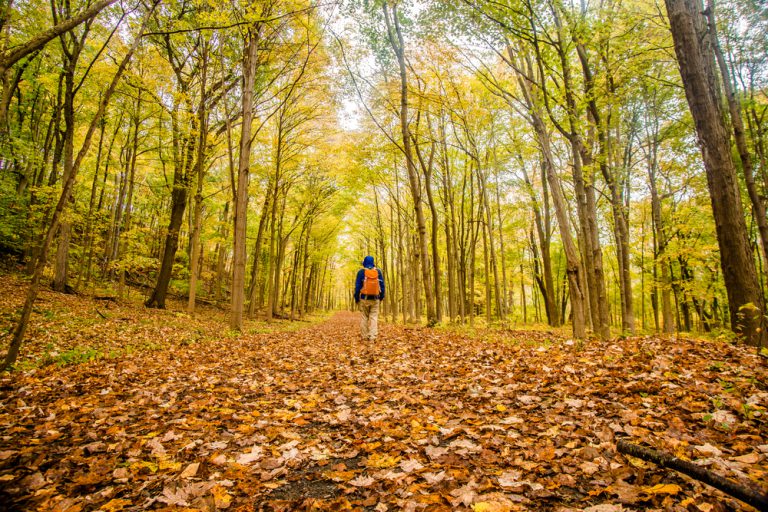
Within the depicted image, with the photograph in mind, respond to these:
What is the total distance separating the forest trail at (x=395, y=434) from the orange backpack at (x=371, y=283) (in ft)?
13.6

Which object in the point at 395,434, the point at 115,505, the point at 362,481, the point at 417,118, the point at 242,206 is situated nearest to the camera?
the point at 115,505

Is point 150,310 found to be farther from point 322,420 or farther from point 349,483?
point 349,483

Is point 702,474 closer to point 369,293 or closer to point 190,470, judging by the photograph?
point 190,470

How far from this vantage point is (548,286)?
18500mm

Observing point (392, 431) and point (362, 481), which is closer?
point (362, 481)

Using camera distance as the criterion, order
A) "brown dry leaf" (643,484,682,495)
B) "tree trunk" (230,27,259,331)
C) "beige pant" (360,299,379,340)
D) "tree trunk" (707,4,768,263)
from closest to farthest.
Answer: "brown dry leaf" (643,484,682,495) → "tree trunk" (707,4,768,263) → "beige pant" (360,299,379,340) → "tree trunk" (230,27,259,331)

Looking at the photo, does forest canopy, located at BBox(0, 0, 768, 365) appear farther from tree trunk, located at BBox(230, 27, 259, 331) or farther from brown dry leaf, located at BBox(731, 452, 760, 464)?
brown dry leaf, located at BBox(731, 452, 760, 464)

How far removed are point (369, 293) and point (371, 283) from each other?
302 millimetres

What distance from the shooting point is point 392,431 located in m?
3.42

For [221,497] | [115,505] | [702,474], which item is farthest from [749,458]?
[115,505]

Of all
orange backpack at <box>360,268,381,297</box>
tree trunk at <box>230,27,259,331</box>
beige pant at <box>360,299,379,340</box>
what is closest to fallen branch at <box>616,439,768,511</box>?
orange backpack at <box>360,268,381,297</box>

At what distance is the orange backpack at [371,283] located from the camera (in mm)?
9797

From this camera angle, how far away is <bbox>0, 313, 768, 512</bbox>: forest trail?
2.30 meters

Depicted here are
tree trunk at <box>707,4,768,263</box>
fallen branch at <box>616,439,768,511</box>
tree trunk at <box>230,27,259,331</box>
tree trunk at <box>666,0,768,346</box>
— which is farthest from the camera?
tree trunk at <box>230,27,259,331</box>
